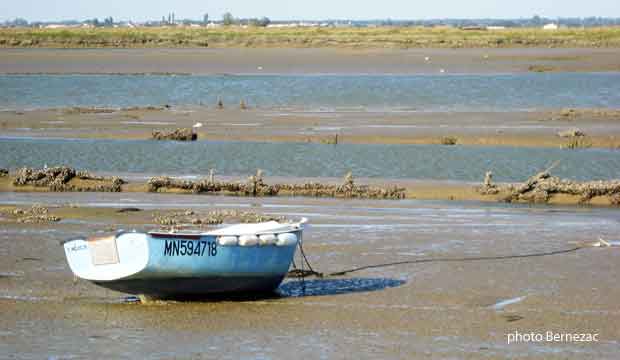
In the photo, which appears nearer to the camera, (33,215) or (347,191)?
(33,215)

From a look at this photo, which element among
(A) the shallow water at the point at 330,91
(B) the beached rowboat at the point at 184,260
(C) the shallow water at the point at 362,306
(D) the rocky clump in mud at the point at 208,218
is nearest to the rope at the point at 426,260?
(C) the shallow water at the point at 362,306

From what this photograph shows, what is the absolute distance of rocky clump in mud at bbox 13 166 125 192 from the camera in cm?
2086

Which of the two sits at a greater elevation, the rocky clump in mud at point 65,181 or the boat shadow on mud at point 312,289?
the boat shadow on mud at point 312,289

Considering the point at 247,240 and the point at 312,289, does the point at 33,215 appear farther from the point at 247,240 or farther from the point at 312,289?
the point at 247,240

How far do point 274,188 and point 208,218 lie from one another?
3635 millimetres

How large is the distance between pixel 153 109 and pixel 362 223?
20.3m

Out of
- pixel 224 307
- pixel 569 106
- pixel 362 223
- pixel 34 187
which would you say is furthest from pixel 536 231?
pixel 569 106

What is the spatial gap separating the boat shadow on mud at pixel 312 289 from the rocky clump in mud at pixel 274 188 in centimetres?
682

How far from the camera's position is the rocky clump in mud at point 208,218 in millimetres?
16594

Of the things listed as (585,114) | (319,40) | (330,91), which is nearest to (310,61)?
(330,91)

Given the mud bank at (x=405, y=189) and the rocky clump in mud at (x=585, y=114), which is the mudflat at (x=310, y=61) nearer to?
the rocky clump in mud at (x=585, y=114)

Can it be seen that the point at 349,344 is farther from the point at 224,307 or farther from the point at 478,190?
the point at 478,190

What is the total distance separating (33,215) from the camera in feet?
56.6

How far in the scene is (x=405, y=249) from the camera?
15062 mm
